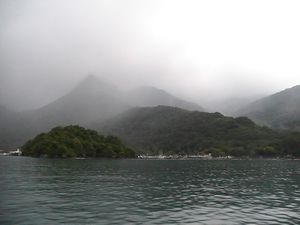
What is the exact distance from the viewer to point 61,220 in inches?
1405

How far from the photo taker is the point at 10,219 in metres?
35.8

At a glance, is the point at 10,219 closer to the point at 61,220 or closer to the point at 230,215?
the point at 61,220

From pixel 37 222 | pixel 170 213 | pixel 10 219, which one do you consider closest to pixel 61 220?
pixel 37 222

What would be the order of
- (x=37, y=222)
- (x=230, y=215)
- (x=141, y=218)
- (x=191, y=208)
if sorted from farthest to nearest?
(x=191, y=208) → (x=230, y=215) → (x=141, y=218) → (x=37, y=222)

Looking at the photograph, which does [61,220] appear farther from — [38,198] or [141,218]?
[38,198]

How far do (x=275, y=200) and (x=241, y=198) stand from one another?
483 cm

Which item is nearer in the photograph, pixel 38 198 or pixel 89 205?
pixel 89 205

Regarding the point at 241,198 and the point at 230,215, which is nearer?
the point at 230,215

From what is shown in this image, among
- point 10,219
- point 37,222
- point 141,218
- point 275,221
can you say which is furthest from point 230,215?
point 10,219

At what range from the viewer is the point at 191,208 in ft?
146

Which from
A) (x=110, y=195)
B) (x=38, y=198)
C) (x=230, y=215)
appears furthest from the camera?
(x=110, y=195)

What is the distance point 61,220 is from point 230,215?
1807 centimetres

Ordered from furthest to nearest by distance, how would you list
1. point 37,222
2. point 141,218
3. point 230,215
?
point 230,215
point 141,218
point 37,222

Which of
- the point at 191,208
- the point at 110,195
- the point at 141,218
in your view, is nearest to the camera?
the point at 141,218
